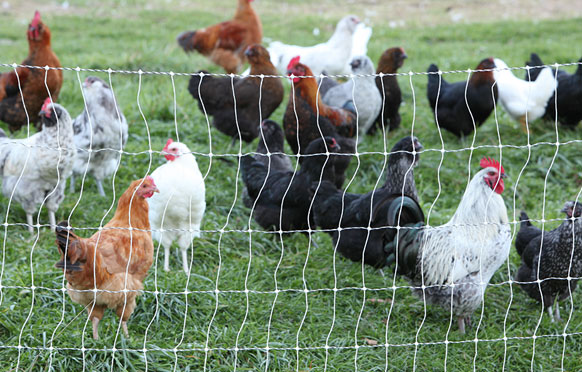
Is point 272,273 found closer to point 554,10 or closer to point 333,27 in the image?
point 333,27

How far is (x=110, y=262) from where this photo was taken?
346 centimetres

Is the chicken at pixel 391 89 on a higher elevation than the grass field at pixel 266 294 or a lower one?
higher

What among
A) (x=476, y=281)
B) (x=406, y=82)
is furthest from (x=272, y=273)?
(x=406, y=82)

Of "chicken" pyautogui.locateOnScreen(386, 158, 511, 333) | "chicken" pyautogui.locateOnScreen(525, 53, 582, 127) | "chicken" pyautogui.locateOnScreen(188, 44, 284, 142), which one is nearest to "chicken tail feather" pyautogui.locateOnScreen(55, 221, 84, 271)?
"chicken" pyautogui.locateOnScreen(386, 158, 511, 333)

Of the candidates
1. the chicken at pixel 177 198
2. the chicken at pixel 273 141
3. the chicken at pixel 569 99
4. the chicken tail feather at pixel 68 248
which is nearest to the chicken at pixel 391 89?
the chicken at pixel 569 99

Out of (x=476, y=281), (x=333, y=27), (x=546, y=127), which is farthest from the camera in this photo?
(x=333, y=27)

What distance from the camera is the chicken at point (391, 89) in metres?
6.90

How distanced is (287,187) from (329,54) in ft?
12.7

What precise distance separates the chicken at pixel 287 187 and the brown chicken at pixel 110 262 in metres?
1.30

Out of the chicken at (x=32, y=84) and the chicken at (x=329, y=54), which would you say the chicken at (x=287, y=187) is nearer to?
the chicken at (x=32, y=84)

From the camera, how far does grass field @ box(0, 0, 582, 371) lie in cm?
339

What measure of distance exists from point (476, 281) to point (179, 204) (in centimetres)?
208

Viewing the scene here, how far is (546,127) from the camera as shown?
7184 mm

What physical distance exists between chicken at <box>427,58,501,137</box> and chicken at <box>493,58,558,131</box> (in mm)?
172
